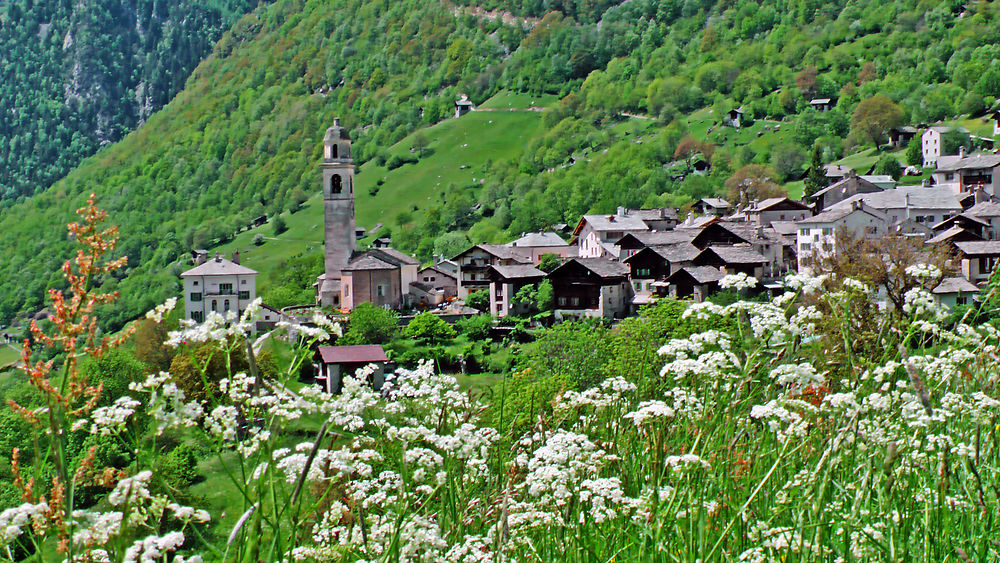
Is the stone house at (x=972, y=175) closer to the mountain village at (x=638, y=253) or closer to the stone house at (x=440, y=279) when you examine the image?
the mountain village at (x=638, y=253)

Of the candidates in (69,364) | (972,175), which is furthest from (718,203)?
(69,364)

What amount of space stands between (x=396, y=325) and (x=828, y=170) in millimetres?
42667

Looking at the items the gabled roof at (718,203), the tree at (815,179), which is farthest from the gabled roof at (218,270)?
the tree at (815,179)

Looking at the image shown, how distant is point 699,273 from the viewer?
51281 mm

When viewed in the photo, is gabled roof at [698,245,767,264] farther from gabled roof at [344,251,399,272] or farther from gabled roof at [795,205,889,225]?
gabled roof at [344,251,399,272]

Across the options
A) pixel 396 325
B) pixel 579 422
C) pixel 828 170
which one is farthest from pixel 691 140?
pixel 579 422

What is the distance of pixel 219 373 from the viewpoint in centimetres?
3622

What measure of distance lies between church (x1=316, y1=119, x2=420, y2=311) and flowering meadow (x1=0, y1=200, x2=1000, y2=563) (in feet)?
188

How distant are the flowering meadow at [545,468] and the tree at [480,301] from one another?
55.7m

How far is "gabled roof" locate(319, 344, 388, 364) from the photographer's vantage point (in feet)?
146

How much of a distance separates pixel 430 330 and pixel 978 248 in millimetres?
25658

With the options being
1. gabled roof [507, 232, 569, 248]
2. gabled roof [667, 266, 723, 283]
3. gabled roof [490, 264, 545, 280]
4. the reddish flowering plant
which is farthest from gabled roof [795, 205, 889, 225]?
the reddish flowering plant

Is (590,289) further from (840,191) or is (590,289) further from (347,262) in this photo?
(840,191)

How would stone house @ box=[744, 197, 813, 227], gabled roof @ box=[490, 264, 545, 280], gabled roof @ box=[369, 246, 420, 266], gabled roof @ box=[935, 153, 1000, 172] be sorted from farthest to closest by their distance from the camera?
gabled roof @ box=[935, 153, 1000, 172], stone house @ box=[744, 197, 813, 227], gabled roof @ box=[369, 246, 420, 266], gabled roof @ box=[490, 264, 545, 280]
